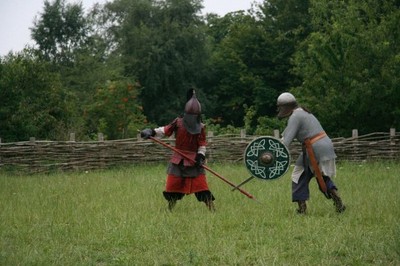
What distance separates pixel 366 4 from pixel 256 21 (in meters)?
13.3

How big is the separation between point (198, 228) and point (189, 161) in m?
1.79

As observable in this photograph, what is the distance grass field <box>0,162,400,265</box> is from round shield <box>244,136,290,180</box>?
480 mm

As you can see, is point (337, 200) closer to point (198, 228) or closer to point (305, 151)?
point (305, 151)

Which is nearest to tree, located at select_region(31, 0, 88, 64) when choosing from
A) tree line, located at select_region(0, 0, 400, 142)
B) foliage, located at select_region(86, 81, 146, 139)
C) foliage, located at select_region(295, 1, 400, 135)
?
tree line, located at select_region(0, 0, 400, 142)

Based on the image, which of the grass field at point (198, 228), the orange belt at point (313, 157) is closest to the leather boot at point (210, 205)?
the grass field at point (198, 228)

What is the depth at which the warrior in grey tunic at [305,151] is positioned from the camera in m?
7.44

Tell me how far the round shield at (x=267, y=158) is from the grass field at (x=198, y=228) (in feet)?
1.57

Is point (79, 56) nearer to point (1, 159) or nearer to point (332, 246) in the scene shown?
point (1, 159)

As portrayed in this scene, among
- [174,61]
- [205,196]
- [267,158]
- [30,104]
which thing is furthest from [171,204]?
[174,61]

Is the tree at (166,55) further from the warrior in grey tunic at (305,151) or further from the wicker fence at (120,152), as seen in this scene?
the warrior in grey tunic at (305,151)

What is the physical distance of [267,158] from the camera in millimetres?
7426

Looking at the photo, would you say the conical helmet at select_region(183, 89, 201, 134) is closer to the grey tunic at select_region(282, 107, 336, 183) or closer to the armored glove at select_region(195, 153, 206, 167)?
the armored glove at select_region(195, 153, 206, 167)

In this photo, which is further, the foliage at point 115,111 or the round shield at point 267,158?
the foliage at point 115,111

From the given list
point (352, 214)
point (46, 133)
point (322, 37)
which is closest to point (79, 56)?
point (46, 133)
